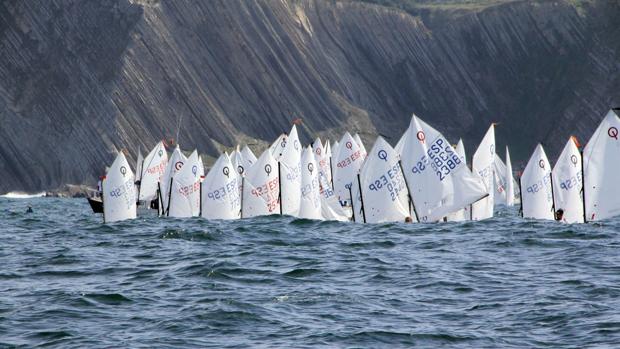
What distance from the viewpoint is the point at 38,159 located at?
104 metres

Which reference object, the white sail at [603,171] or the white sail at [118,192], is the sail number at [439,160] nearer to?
the white sail at [603,171]

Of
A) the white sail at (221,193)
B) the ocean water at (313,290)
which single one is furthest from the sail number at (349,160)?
the ocean water at (313,290)

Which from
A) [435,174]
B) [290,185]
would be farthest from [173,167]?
[435,174]

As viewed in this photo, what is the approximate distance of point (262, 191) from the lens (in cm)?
4600

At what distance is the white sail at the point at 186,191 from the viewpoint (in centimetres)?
4947

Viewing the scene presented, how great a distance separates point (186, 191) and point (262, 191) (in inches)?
202

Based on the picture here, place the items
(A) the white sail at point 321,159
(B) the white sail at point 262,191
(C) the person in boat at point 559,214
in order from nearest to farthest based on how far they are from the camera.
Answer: (C) the person in boat at point 559,214 < (B) the white sail at point 262,191 < (A) the white sail at point 321,159

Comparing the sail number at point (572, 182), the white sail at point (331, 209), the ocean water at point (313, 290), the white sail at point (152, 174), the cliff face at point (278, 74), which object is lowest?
the ocean water at point (313, 290)

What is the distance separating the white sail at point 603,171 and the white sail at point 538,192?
8.80 m

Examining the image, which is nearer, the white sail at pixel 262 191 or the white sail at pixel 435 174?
the white sail at pixel 435 174

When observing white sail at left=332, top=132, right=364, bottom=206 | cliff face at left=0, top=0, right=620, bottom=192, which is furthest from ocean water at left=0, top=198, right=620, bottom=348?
cliff face at left=0, top=0, right=620, bottom=192

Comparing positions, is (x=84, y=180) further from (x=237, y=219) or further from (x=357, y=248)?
(x=357, y=248)

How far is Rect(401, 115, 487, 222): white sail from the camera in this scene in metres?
39.9

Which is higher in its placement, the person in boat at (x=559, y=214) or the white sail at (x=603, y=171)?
the white sail at (x=603, y=171)
